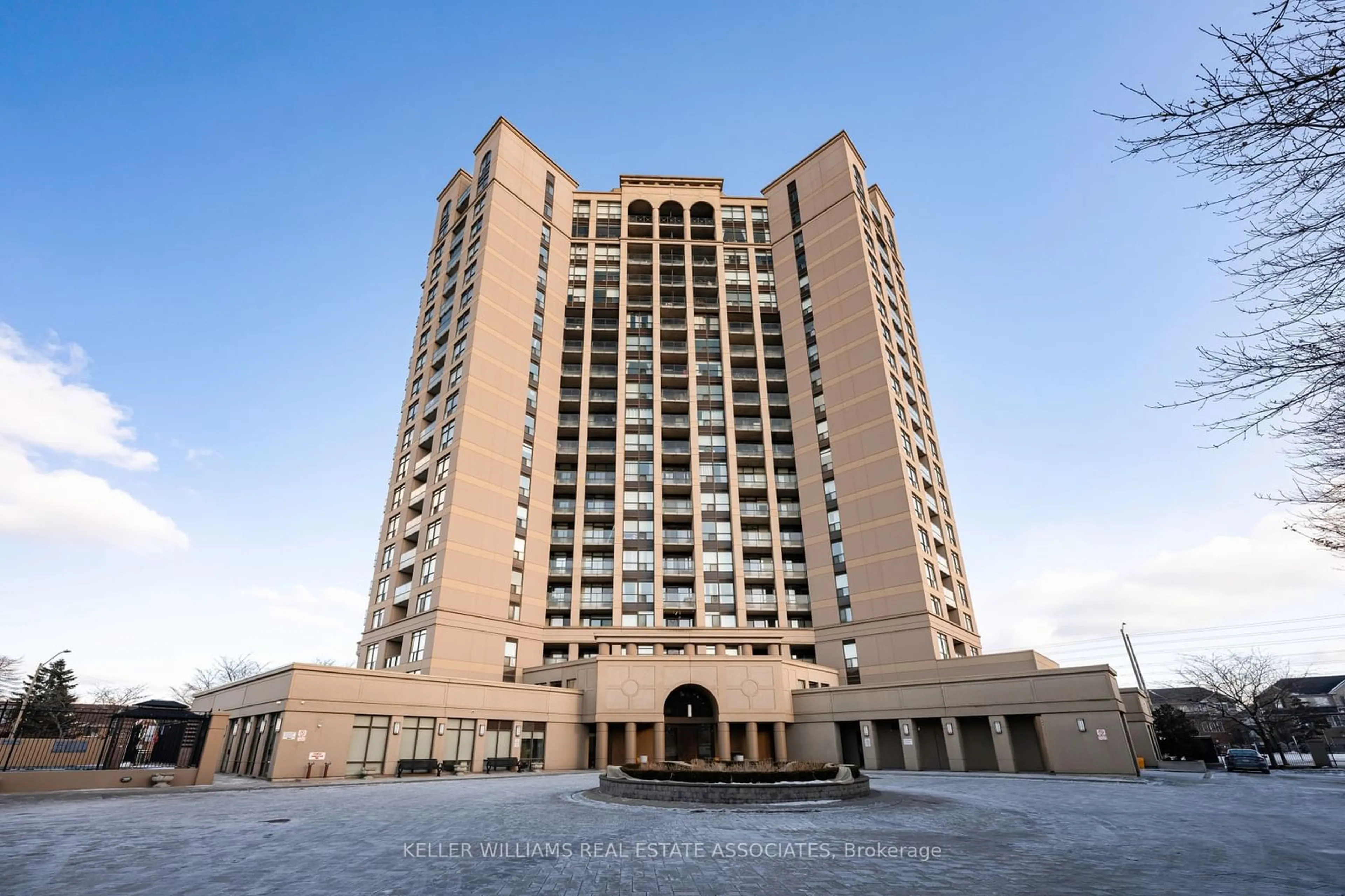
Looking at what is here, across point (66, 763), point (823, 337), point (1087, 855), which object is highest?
point (823, 337)

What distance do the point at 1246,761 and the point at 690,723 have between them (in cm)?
3386

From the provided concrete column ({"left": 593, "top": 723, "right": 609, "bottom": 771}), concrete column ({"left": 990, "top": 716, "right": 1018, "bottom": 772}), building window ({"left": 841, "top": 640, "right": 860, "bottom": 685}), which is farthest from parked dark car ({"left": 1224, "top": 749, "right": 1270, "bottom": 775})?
concrete column ({"left": 593, "top": 723, "right": 609, "bottom": 771})

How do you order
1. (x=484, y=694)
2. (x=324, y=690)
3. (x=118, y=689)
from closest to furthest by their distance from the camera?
(x=324, y=690)
(x=484, y=694)
(x=118, y=689)

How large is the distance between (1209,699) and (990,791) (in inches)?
3071

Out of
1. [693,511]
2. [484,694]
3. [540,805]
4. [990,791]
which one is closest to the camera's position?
[540,805]

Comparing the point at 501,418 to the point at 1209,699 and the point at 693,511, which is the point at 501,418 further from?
the point at 1209,699

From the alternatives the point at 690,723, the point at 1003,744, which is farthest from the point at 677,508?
the point at 1003,744

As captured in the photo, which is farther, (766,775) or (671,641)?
(671,641)

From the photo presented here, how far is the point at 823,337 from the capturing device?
60.5 m

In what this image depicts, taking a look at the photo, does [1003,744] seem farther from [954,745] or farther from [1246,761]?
[1246,761]

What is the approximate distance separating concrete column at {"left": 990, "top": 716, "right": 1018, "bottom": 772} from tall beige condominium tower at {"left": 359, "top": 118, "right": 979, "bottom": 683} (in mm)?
9206

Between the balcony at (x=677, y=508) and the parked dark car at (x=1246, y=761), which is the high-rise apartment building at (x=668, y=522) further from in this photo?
the parked dark car at (x=1246, y=761)

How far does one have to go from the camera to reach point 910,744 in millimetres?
38781

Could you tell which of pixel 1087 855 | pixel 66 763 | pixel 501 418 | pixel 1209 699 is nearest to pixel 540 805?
pixel 1087 855
